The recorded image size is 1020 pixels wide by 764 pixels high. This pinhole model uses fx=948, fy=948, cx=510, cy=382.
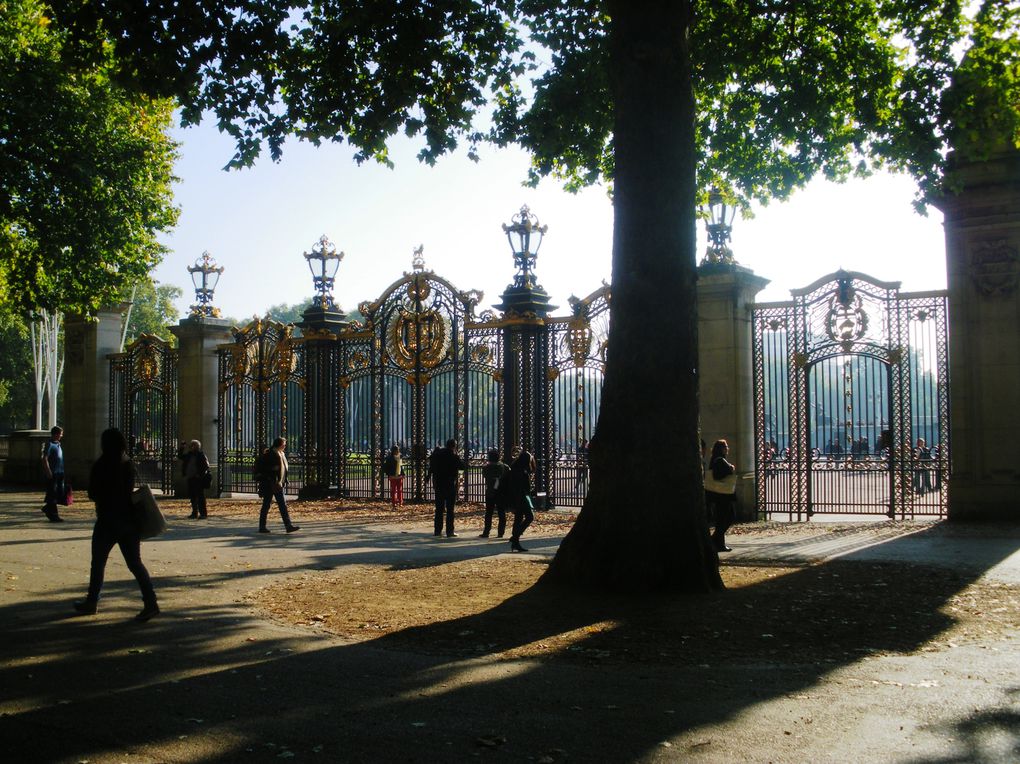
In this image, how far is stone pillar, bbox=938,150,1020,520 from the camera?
14.4 metres

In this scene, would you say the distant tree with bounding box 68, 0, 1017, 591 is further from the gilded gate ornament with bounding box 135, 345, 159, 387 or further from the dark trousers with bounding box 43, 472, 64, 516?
the gilded gate ornament with bounding box 135, 345, 159, 387

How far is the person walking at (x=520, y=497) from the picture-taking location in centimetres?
1315

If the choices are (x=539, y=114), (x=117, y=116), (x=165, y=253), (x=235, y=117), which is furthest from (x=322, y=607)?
(x=165, y=253)

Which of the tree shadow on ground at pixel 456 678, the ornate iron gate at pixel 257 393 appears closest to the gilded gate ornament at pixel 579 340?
the ornate iron gate at pixel 257 393

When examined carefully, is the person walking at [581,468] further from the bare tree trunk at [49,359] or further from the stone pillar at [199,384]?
the bare tree trunk at [49,359]

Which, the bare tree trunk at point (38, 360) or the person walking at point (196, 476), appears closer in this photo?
the person walking at point (196, 476)

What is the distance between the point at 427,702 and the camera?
5613 mm

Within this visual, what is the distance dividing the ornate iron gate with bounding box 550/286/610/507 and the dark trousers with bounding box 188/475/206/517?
6808mm

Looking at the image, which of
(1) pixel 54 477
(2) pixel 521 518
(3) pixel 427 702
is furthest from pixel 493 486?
(3) pixel 427 702

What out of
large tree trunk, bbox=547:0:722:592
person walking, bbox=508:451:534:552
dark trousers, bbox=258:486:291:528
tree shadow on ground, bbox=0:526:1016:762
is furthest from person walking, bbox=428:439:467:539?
tree shadow on ground, bbox=0:526:1016:762

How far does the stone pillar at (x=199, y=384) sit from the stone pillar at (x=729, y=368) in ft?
42.9

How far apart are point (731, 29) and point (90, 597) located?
11264 mm

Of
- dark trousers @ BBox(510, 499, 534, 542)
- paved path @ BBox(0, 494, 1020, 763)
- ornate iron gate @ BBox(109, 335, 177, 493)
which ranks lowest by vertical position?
paved path @ BBox(0, 494, 1020, 763)

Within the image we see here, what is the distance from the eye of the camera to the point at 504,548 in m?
13.4
